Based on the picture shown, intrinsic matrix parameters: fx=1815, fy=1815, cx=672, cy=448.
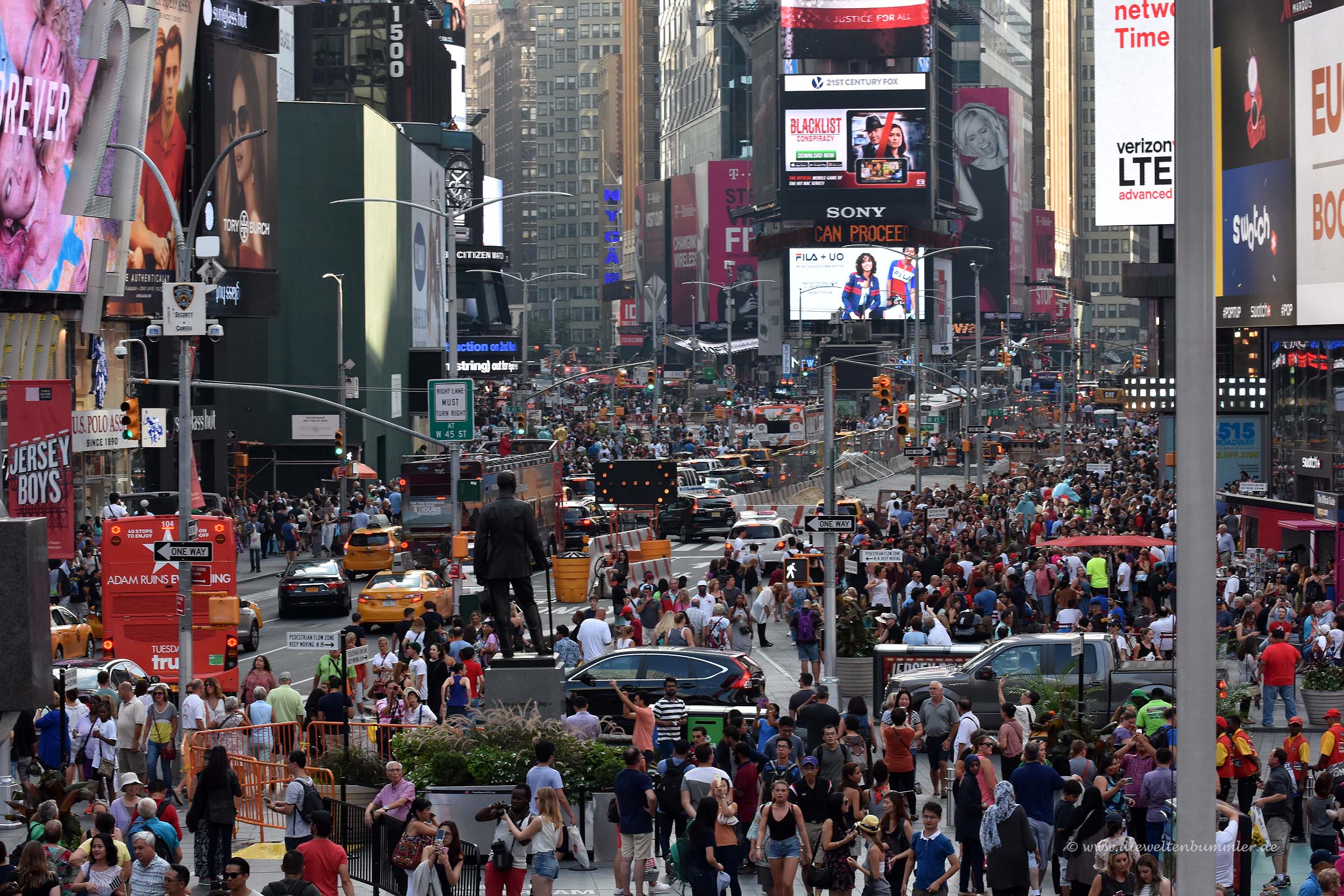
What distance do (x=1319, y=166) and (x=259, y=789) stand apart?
30628 millimetres

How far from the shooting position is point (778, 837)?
49.7ft

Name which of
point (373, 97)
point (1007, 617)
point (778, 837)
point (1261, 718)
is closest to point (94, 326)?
point (1007, 617)

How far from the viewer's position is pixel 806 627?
2916cm

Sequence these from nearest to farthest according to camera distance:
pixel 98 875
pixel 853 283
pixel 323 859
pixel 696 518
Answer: pixel 98 875 < pixel 323 859 < pixel 696 518 < pixel 853 283

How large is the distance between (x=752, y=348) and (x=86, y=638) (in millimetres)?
132952

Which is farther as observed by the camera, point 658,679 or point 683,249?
point 683,249

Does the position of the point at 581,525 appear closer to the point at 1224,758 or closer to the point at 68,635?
the point at 68,635

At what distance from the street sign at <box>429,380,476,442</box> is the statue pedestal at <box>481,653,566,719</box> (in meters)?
14.7

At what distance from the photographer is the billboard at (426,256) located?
8694cm

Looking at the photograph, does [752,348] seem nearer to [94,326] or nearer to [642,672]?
[94,326]

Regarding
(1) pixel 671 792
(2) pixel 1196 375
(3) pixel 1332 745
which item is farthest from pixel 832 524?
(2) pixel 1196 375

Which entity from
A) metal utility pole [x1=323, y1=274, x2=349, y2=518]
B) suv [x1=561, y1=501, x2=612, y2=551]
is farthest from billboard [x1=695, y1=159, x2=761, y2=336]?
suv [x1=561, y1=501, x2=612, y2=551]

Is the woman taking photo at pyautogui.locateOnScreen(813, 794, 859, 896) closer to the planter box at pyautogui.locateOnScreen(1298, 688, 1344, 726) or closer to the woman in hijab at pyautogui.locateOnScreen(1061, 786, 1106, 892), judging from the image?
the woman in hijab at pyautogui.locateOnScreen(1061, 786, 1106, 892)

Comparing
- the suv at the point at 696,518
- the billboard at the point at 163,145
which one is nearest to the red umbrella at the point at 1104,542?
the suv at the point at 696,518
